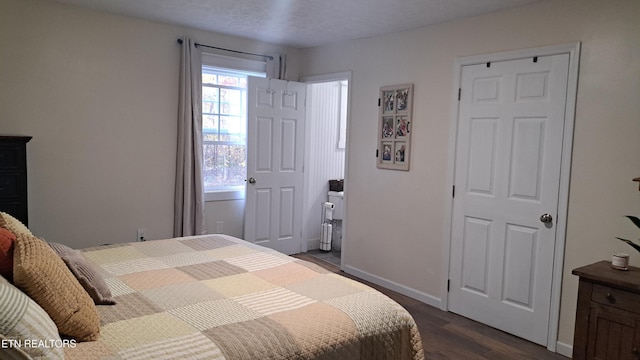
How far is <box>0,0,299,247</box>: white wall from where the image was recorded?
3.52 meters

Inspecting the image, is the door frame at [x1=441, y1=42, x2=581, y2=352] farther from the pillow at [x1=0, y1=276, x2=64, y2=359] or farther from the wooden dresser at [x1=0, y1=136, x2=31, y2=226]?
the wooden dresser at [x1=0, y1=136, x2=31, y2=226]

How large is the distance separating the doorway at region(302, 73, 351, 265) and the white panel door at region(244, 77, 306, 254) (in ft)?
0.70

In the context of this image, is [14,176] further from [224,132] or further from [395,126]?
[395,126]

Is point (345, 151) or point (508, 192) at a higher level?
point (345, 151)

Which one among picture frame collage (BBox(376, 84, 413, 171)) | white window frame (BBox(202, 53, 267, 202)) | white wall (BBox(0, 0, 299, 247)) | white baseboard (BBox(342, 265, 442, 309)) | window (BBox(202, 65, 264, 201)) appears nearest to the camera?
white wall (BBox(0, 0, 299, 247))

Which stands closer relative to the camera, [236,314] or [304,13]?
[236,314]

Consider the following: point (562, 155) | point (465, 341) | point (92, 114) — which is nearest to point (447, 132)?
point (562, 155)

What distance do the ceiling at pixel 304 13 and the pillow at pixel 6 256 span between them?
241 cm

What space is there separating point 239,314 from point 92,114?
112 inches

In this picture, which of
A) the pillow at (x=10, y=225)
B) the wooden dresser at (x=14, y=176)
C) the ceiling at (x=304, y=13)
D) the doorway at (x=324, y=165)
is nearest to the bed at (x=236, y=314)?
the pillow at (x=10, y=225)

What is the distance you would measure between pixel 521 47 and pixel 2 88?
387cm

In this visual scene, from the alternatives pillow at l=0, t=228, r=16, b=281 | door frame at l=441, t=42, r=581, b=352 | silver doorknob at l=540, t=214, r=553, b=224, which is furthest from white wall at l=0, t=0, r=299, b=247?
silver doorknob at l=540, t=214, r=553, b=224

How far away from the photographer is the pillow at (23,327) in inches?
47.7

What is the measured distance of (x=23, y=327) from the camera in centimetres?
127
